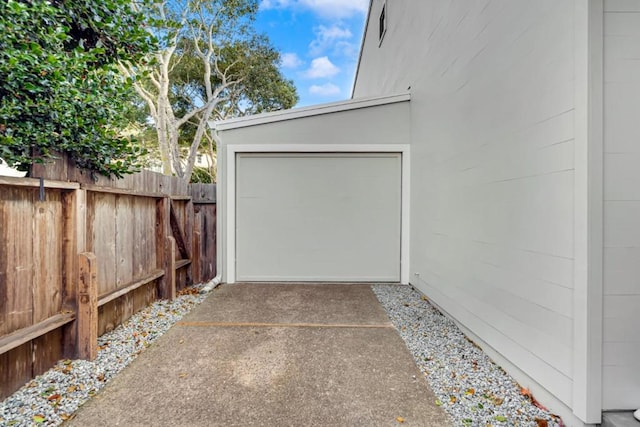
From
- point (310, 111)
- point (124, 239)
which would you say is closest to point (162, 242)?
point (124, 239)

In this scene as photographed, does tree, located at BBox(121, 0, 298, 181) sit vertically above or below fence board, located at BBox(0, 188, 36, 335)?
above

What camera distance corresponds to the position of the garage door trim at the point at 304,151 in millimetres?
4555

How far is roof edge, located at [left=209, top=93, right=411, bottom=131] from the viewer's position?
14.7ft

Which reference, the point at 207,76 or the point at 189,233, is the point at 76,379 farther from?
the point at 207,76

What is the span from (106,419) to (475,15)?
170 inches

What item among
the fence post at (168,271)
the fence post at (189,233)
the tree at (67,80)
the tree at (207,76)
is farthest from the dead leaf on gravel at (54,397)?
the tree at (207,76)

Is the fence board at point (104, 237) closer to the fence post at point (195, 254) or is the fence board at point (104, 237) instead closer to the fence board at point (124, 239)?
the fence board at point (124, 239)

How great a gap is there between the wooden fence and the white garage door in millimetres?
1542

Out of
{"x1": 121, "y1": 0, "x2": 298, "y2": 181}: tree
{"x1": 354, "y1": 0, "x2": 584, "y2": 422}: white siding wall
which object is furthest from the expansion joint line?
{"x1": 121, "y1": 0, "x2": 298, "y2": 181}: tree

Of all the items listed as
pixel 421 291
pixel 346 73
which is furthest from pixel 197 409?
pixel 346 73

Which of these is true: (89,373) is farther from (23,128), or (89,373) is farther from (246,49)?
(246,49)

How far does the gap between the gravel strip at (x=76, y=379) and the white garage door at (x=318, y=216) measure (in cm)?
178

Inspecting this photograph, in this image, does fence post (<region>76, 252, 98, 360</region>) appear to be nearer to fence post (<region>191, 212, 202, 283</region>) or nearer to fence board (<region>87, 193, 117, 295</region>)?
fence board (<region>87, 193, 117, 295</region>)

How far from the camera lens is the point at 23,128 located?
6.24 ft
